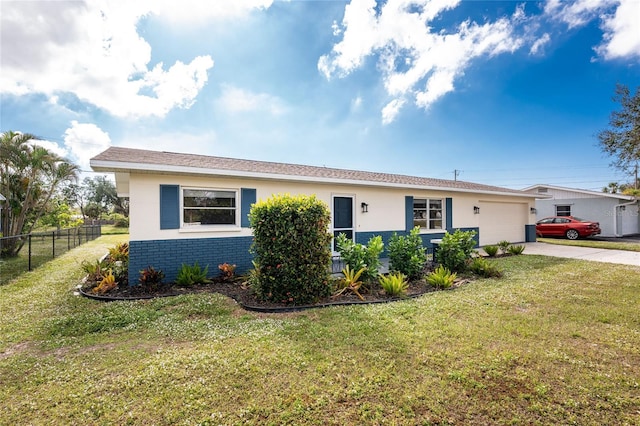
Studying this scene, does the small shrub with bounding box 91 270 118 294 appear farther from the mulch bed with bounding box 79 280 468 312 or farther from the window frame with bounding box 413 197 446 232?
the window frame with bounding box 413 197 446 232

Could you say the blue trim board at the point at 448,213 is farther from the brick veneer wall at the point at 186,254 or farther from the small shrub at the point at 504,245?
the brick veneer wall at the point at 186,254

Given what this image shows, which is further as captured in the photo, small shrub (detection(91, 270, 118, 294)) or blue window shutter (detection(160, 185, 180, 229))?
blue window shutter (detection(160, 185, 180, 229))

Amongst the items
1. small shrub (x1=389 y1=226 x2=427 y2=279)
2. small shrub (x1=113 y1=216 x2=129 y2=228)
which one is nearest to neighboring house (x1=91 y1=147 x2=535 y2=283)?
small shrub (x1=389 y1=226 x2=427 y2=279)

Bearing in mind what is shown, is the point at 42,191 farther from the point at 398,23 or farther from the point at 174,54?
the point at 398,23

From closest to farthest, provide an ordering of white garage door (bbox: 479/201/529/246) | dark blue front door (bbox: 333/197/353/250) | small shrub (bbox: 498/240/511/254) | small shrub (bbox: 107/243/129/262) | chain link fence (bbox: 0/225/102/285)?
small shrub (bbox: 107/243/129/262), chain link fence (bbox: 0/225/102/285), dark blue front door (bbox: 333/197/353/250), small shrub (bbox: 498/240/511/254), white garage door (bbox: 479/201/529/246)

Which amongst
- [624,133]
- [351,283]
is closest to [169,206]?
[351,283]

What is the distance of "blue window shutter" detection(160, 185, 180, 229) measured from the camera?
6.49m

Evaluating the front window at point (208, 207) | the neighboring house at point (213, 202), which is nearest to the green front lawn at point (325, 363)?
the neighboring house at point (213, 202)

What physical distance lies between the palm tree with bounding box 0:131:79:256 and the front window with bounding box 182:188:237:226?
781 cm

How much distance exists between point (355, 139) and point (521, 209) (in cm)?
994

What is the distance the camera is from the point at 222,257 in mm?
7164

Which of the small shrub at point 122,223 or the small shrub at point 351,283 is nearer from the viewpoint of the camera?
the small shrub at point 351,283

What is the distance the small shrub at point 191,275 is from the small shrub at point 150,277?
1.29 feet

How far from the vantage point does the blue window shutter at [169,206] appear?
6.49 m
